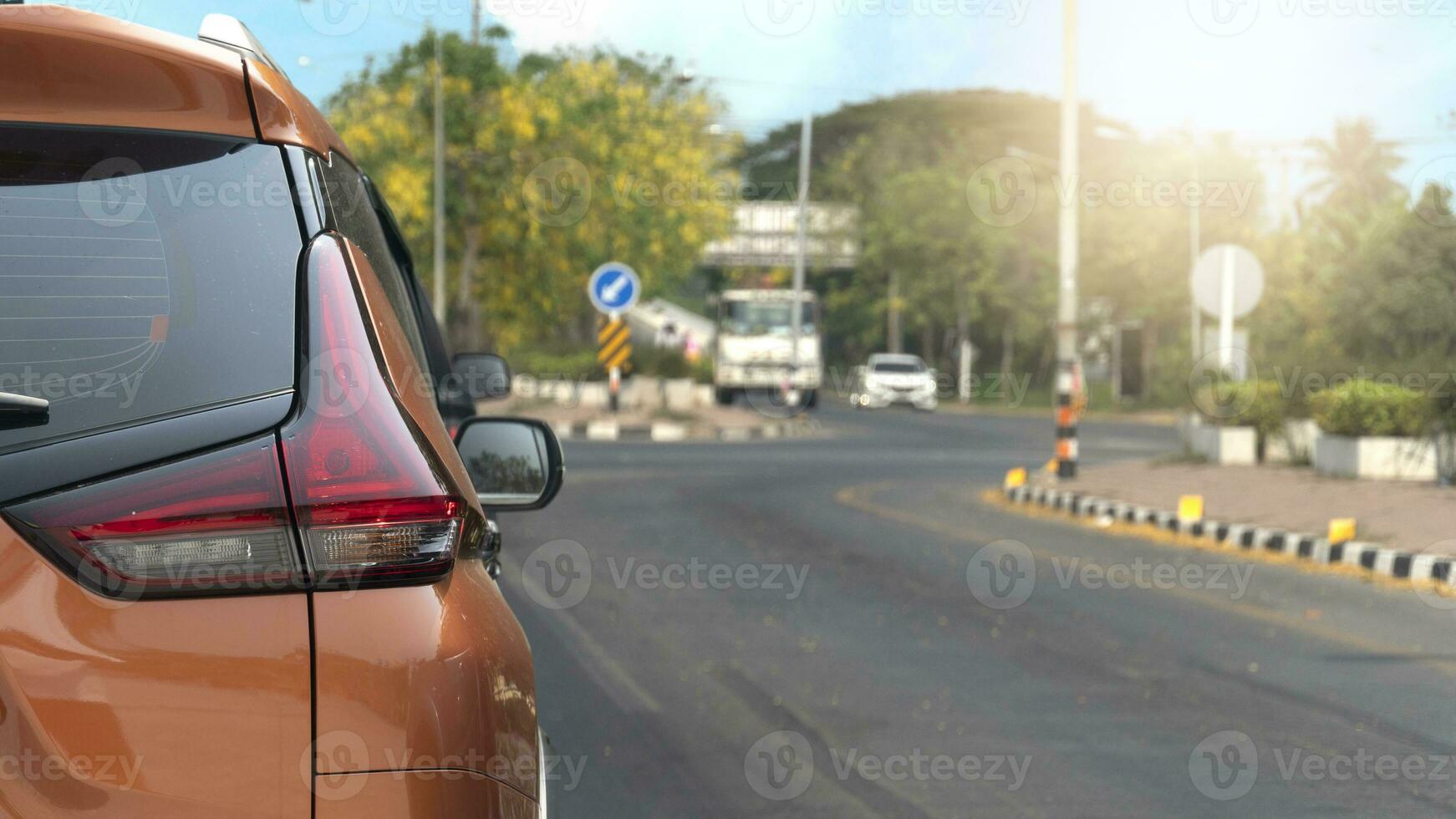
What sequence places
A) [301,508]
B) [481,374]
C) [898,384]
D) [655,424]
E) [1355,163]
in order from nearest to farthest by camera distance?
[301,508] → [481,374] → [655,424] → [898,384] → [1355,163]

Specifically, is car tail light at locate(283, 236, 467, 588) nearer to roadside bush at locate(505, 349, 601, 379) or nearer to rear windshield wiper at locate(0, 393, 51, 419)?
rear windshield wiper at locate(0, 393, 51, 419)

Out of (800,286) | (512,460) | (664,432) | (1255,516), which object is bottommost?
(664,432)

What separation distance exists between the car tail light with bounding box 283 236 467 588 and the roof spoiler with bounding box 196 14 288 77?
15.4 inches

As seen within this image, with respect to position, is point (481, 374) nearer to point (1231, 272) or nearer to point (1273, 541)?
point (1273, 541)

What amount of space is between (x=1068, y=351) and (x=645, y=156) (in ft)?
96.9

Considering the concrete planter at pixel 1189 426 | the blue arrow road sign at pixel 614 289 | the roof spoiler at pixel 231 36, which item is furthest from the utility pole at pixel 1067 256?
the roof spoiler at pixel 231 36

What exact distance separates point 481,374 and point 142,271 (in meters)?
3.27

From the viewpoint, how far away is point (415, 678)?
190 cm

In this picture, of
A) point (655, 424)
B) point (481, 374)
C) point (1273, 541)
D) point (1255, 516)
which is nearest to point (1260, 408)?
point (1255, 516)

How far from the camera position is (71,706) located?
177 cm

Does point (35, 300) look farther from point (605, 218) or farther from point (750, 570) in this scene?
point (605, 218)

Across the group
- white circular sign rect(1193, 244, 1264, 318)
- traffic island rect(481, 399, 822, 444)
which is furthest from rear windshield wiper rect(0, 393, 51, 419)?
traffic island rect(481, 399, 822, 444)

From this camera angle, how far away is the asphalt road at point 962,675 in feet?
16.5

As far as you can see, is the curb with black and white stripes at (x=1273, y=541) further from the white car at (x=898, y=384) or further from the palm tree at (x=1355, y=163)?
the palm tree at (x=1355, y=163)
